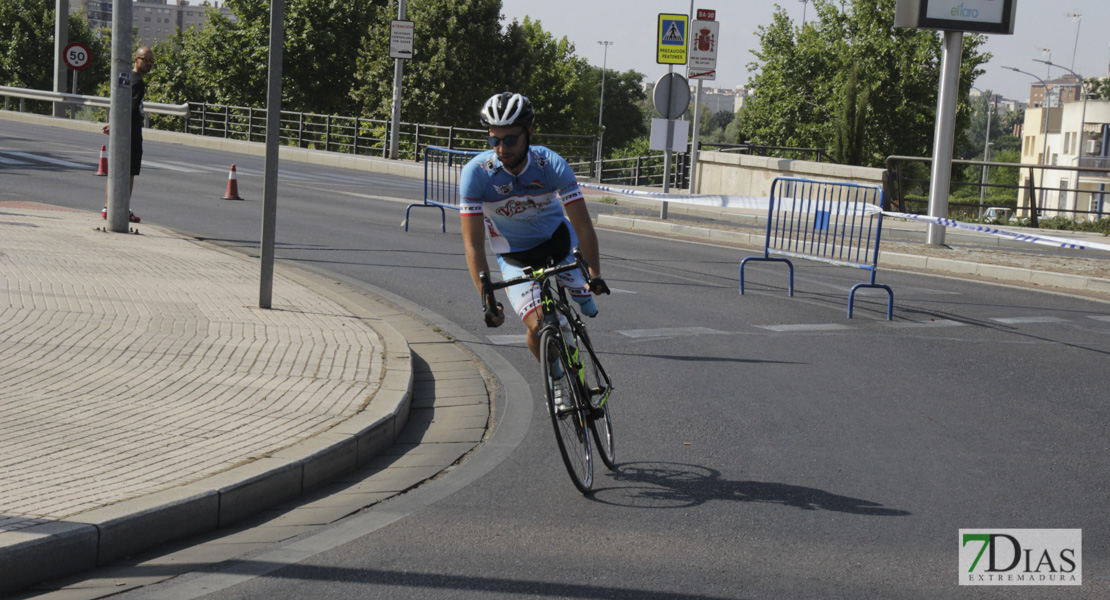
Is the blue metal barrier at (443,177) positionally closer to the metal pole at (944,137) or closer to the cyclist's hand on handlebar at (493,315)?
the metal pole at (944,137)

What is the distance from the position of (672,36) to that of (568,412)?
53.6 ft

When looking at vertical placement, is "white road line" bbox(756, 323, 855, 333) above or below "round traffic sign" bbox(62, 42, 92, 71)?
below

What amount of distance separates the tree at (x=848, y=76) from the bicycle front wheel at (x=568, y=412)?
44537 millimetres

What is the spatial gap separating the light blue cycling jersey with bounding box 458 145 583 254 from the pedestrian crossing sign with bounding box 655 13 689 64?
15.4 m

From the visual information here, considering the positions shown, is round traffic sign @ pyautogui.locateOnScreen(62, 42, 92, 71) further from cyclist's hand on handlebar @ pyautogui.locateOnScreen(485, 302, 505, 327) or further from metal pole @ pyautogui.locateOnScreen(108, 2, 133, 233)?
cyclist's hand on handlebar @ pyautogui.locateOnScreen(485, 302, 505, 327)

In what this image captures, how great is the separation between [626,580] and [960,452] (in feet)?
9.14

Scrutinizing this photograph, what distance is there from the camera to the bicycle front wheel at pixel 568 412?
544 cm

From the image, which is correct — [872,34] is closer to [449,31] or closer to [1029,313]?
[449,31]

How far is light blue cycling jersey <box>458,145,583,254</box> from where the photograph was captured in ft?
18.5

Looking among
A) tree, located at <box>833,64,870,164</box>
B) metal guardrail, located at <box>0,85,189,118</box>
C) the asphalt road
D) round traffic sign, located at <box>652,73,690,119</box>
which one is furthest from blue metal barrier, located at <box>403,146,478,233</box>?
metal guardrail, located at <box>0,85,189,118</box>

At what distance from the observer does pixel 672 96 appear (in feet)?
67.5

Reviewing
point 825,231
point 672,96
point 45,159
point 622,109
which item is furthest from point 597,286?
point 622,109

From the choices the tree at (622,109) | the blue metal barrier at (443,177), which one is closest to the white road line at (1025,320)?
the blue metal barrier at (443,177)

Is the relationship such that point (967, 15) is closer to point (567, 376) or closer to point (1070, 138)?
point (567, 376)
